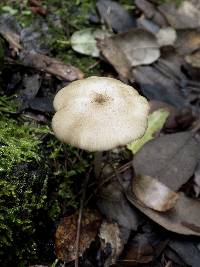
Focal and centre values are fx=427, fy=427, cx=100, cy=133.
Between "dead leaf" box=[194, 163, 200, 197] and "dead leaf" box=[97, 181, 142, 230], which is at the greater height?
"dead leaf" box=[194, 163, 200, 197]

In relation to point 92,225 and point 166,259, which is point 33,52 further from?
point 166,259

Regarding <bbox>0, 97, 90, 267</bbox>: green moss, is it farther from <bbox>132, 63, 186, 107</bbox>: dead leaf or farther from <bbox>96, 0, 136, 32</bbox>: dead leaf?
<bbox>96, 0, 136, 32</bbox>: dead leaf

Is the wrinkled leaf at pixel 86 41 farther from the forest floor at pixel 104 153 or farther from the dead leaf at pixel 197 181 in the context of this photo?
the dead leaf at pixel 197 181

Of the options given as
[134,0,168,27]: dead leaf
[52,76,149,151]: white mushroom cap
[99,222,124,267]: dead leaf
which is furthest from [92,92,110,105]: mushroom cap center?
[134,0,168,27]: dead leaf

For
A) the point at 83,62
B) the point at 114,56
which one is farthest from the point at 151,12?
the point at 83,62

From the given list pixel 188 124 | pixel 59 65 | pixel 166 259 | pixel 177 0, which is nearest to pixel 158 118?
pixel 188 124

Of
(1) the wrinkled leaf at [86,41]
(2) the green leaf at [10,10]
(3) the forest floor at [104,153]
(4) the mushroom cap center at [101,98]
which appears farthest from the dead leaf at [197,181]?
(2) the green leaf at [10,10]

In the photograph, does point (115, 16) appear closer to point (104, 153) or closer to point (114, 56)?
point (114, 56)
